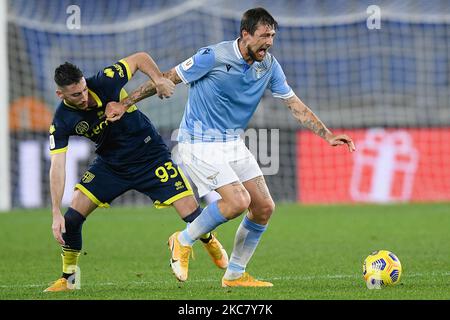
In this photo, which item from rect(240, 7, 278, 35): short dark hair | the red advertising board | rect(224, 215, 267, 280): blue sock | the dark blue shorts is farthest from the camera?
the red advertising board

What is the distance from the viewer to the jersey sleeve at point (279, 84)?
328 inches

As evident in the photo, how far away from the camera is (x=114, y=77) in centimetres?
831

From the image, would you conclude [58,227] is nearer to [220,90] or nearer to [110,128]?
[110,128]

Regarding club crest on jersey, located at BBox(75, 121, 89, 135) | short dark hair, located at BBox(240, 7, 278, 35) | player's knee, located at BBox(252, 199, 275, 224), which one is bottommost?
player's knee, located at BBox(252, 199, 275, 224)

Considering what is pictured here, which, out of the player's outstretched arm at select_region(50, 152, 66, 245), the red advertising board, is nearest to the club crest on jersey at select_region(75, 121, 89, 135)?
the player's outstretched arm at select_region(50, 152, 66, 245)

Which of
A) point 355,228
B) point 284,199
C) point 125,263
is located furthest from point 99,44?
point 125,263

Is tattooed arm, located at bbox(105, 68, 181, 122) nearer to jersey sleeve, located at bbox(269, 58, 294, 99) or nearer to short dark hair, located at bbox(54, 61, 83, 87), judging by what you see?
short dark hair, located at bbox(54, 61, 83, 87)

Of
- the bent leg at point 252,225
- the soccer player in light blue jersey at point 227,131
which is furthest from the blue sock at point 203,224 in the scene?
the bent leg at point 252,225

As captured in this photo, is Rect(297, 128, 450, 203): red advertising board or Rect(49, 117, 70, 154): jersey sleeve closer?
Rect(49, 117, 70, 154): jersey sleeve

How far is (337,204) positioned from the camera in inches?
721

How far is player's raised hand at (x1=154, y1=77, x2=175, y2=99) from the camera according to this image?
774cm

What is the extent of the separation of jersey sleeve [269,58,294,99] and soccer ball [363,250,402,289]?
1.55 metres

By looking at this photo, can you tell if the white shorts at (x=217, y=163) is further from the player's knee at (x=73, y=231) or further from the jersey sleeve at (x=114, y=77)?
the player's knee at (x=73, y=231)

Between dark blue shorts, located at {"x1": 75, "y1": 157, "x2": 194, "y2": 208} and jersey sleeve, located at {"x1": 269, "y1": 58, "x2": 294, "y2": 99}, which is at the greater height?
Answer: jersey sleeve, located at {"x1": 269, "y1": 58, "x2": 294, "y2": 99}
